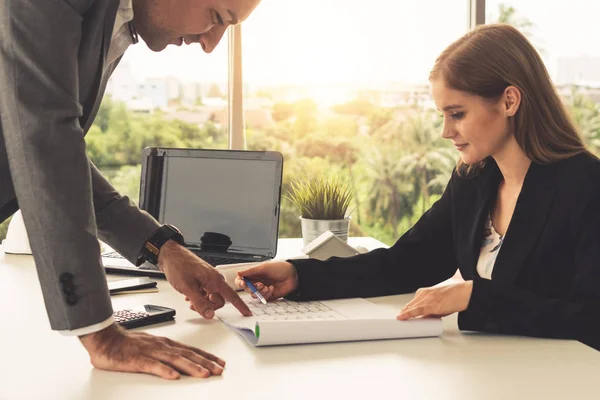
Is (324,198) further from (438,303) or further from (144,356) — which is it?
(144,356)

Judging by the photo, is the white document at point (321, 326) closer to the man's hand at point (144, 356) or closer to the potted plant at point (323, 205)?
the man's hand at point (144, 356)

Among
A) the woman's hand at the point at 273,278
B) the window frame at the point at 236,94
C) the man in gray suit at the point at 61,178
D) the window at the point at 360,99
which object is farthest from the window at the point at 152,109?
the man in gray suit at the point at 61,178

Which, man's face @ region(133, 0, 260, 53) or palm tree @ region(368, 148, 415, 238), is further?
palm tree @ region(368, 148, 415, 238)

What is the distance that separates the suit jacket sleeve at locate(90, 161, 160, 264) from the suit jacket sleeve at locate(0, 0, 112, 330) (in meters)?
0.40

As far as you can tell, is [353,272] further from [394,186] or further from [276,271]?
[394,186]

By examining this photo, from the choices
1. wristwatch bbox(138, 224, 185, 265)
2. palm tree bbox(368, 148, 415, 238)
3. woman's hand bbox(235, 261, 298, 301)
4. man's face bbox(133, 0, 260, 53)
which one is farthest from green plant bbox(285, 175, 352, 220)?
palm tree bbox(368, 148, 415, 238)

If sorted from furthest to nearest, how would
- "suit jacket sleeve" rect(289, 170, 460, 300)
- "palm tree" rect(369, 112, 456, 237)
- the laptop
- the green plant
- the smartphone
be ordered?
"palm tree" rect(369, 112, 456, 237) < the green plant < the laptop < the smartphone < "suit jacket sleeve" rect(289, 170, 460, 300)

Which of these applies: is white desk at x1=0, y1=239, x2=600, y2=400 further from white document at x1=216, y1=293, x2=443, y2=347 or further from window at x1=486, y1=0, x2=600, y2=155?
window at x1=486, y1=0, x2=600, y2=155

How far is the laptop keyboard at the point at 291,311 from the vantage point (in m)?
1.44

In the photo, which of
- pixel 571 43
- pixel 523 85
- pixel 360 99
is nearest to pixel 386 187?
pixel 360 99

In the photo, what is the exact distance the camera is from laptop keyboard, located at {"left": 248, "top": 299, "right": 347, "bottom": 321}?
1441 mm

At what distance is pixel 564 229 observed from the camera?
5.19ft

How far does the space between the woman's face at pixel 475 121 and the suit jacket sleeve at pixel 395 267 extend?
19 centimetres

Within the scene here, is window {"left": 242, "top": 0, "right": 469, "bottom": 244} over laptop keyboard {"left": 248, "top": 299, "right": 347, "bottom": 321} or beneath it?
over
